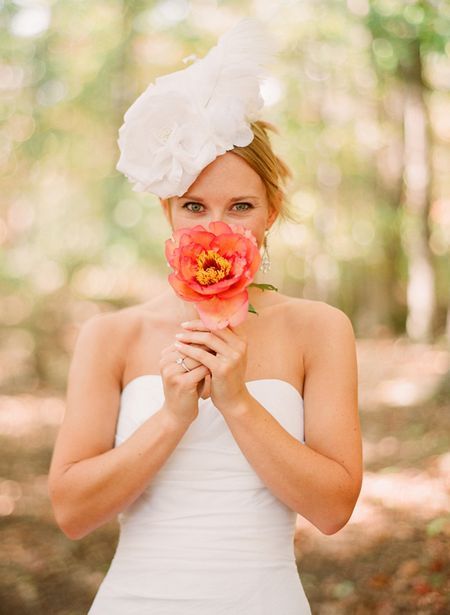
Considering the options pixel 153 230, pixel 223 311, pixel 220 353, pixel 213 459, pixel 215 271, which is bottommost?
pixel 153 230

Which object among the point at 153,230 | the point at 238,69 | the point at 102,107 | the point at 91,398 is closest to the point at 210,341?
the point at 91,398

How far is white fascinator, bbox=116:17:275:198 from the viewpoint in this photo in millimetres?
2205

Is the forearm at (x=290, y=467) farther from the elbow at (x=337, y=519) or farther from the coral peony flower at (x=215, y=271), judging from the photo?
the coral peony flower at (x=215, y=271)

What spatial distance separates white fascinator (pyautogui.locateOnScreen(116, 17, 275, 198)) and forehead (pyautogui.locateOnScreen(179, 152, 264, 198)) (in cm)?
4

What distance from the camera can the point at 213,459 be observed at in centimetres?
230

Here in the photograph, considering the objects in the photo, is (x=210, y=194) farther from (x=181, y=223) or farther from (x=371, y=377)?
(x=371, y=377)

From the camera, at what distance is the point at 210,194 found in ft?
7.29

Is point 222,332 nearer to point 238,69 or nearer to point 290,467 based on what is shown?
point 290,467

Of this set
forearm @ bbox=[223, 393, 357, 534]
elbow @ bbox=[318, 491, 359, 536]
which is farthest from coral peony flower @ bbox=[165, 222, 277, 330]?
elbow @ bbox=[318, 491, 359, 536]

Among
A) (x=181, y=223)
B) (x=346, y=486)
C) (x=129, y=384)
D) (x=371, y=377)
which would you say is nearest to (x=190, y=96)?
(x=181, y=223)

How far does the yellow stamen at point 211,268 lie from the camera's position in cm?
184

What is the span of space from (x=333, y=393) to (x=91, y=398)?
2.52ft

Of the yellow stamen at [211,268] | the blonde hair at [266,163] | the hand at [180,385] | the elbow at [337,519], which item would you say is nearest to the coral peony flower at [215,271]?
the yellow stamen at [211,268]

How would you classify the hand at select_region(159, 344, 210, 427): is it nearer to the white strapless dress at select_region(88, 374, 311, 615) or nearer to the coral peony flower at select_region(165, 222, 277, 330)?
the coral peony flower at select_region(165, 222, 277, 330)
